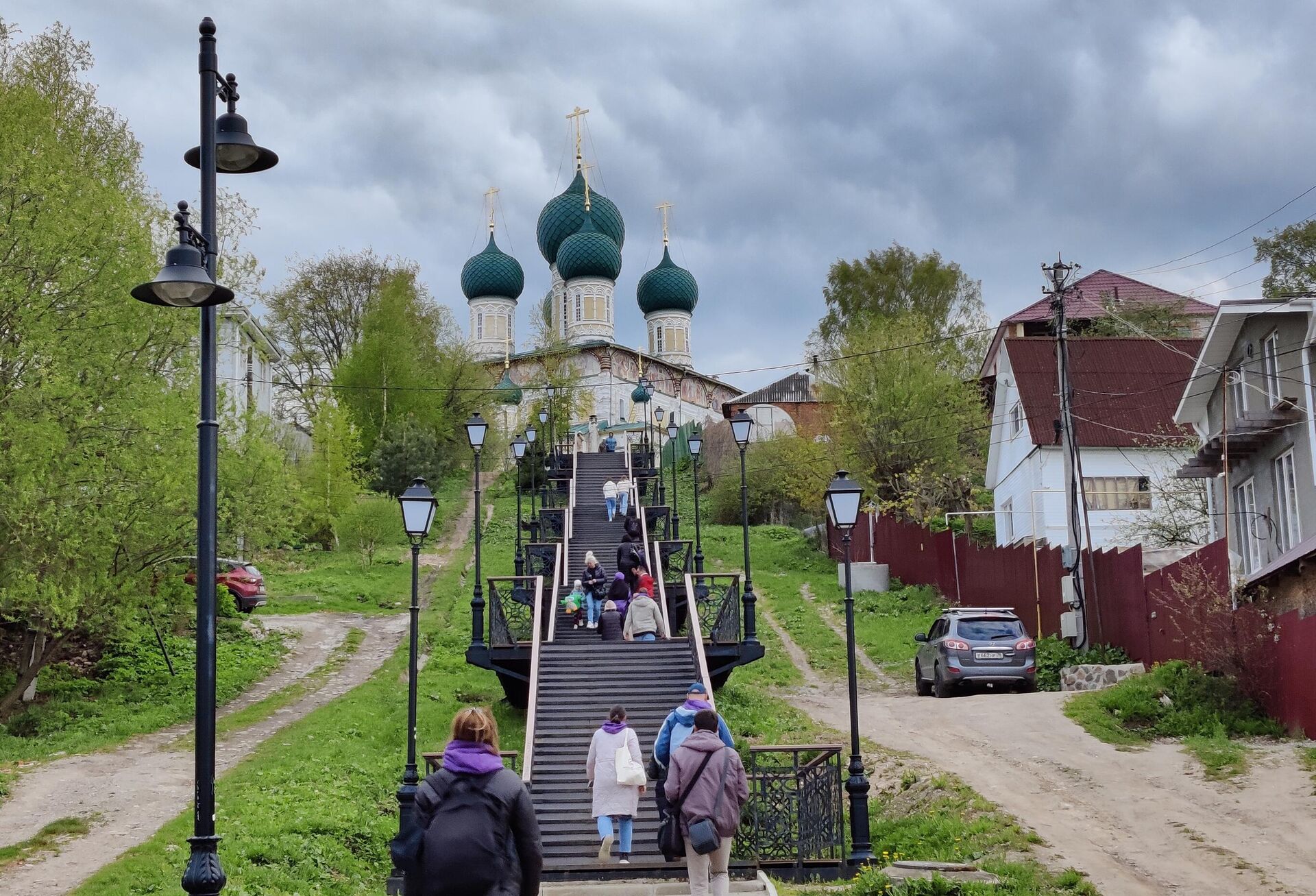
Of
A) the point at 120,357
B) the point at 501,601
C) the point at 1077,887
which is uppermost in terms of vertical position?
the point at 120,357

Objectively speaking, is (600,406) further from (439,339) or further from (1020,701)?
(1020,701)

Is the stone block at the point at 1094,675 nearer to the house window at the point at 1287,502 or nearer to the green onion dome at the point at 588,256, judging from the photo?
the house window at the point at 1287,502

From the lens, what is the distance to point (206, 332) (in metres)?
8.62

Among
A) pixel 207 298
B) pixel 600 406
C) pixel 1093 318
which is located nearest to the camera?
pixel 207 298

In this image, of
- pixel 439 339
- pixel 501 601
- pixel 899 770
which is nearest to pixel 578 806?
pixel 899 770

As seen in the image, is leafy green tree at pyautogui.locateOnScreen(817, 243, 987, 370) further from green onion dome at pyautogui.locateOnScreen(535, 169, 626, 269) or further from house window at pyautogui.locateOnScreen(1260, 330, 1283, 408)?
house window at pyautogui.locateOnScreen(1260, 330, 1283, 408)

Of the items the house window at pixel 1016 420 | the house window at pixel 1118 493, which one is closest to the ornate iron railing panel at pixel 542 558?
the house window at pixel 1118 493

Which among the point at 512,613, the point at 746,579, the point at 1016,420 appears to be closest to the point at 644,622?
the point at 746,579

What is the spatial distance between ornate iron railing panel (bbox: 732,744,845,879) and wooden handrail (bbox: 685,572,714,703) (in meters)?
3.50

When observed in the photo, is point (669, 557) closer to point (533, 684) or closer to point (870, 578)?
point (533, 684)

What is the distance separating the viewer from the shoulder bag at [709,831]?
384 inches

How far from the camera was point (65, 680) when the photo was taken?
23547 mm

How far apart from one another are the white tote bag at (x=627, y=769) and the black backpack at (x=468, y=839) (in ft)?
22.2

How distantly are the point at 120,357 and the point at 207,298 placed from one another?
47.3 feet
